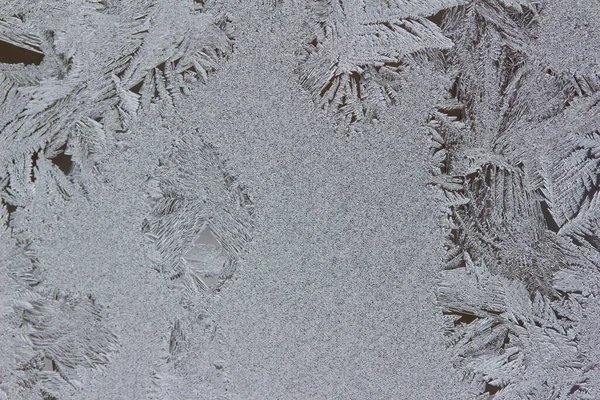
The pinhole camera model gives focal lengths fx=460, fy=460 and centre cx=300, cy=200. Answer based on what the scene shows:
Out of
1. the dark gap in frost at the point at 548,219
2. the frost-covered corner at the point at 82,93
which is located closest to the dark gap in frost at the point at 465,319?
the dark gap in frost at the point at 548,219

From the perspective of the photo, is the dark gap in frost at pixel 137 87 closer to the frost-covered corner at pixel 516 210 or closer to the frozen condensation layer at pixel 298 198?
the frozen condensation layer at pixel 298 198

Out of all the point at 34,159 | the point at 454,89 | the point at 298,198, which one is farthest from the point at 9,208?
the point at 454,89

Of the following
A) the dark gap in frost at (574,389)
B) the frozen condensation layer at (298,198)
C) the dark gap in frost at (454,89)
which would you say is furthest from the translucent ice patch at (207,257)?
the dark gap in frost at (574,389)

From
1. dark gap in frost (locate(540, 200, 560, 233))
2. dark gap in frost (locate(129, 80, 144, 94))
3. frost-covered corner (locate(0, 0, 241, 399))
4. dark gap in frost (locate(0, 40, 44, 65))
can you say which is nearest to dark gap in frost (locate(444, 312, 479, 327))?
dark gap in frost (locate(540, 200, 560, 233))

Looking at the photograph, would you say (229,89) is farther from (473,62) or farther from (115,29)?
(473,62)

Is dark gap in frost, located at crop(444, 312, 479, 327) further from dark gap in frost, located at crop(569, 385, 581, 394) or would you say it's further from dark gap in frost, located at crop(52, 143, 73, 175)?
Answer: dark gap in frost, located at crop(52, 143, 73, 175)

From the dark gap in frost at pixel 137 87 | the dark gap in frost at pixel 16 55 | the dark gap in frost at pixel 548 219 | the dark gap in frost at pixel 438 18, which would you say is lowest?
the dark gap in frost at pixel 548 219

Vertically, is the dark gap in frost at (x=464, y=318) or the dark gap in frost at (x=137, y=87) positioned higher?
the dark gap in frost at (x=137, y=87)
